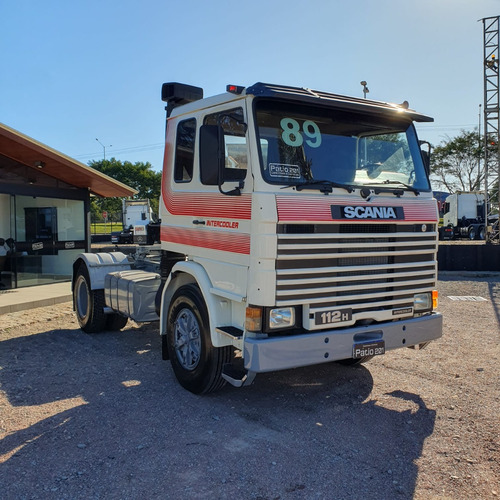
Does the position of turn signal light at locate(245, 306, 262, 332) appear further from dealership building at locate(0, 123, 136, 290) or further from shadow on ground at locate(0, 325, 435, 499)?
dealership building at locate(0, 123, 136, 290)

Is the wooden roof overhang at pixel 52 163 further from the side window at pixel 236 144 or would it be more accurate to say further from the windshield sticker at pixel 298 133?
the windshield sticker at pixel 298 133

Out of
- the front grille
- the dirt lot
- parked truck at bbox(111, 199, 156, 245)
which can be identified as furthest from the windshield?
parked truck at bbox(111, 199, 156, 245)

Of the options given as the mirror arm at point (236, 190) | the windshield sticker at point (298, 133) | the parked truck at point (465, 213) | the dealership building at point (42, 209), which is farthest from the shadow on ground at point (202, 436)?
the parked truck at point (465, 213)

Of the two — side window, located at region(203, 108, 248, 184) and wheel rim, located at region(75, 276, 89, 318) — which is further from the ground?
side window, located at region(203, 108, 248, 184)

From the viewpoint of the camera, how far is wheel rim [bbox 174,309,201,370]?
4.94m

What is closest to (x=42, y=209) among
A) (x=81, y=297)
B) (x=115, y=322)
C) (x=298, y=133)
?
(x=81, y=297)

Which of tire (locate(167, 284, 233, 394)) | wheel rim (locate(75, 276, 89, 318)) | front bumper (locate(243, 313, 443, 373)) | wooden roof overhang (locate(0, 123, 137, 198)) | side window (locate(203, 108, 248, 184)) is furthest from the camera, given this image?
wooden roof overhang (locate(0, 123, 137, 198))

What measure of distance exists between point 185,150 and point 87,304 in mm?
3640

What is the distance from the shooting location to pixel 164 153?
19.0ft

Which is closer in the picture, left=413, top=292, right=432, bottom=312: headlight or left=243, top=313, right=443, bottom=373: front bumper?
left=243, top=313, right=443, bottom=373: front bumper

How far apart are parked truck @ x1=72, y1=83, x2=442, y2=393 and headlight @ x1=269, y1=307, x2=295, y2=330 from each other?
0.5 inches

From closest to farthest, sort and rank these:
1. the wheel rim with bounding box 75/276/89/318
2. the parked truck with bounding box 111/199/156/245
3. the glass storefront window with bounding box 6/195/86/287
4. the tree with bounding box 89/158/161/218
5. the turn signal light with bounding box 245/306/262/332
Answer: the turn signal light with bounding box 245/306/262/332 → the wheel rim with bounding box 75/276/89/318 → the glass storefront window with bounding box 6/195/86/287 → the parked truck with bounding box 111/199/156/245 → the tree with bounding box 89/158/161/218

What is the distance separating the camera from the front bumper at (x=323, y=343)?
157 inches

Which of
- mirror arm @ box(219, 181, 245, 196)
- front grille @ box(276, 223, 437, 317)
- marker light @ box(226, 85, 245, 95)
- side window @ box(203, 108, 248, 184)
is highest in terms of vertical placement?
marker light @ box(226, 85, 245, 95)
